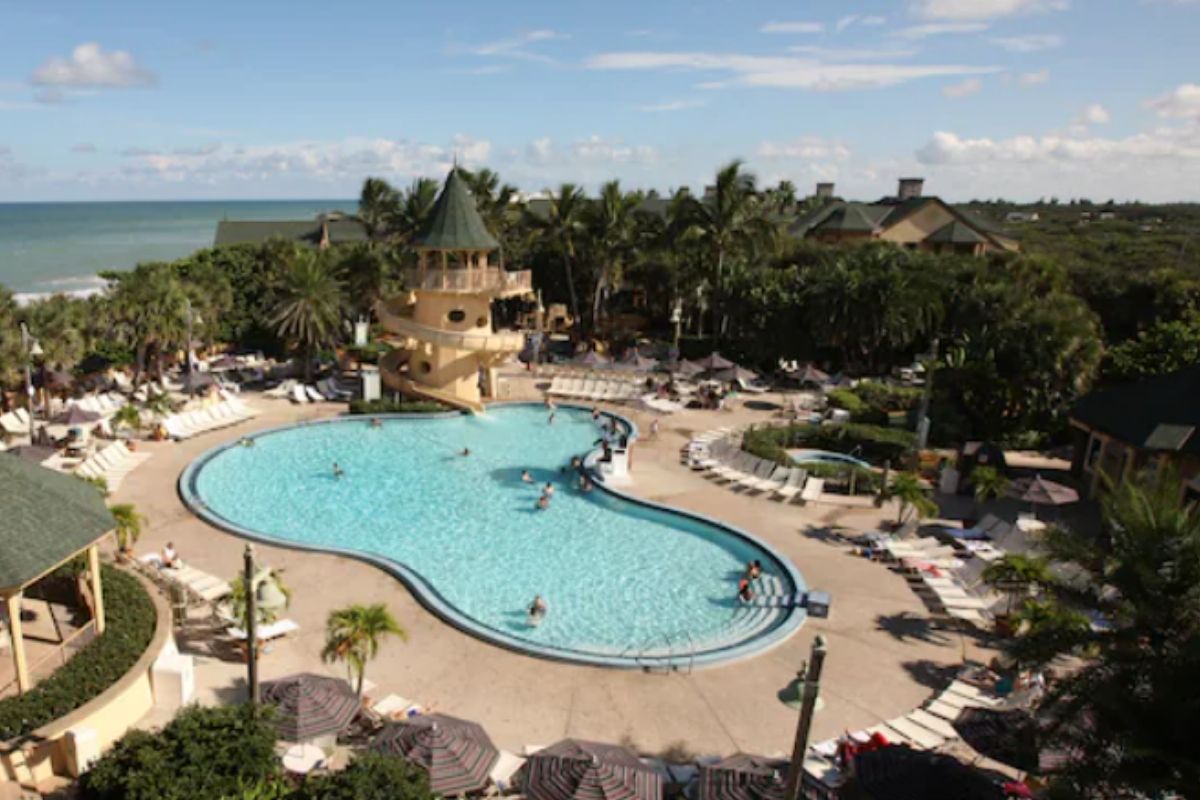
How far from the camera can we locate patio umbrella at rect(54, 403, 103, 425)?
86.2 feet

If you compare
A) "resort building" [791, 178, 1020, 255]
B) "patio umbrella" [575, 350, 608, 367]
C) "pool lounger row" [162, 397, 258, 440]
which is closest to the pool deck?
"pool lounger row" [162, 397, 258, 440]

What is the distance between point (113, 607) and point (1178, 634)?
15720mm

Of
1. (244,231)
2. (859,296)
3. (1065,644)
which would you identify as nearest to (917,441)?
(859,296)

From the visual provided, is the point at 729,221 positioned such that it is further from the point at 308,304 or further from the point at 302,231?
the point at 302,231

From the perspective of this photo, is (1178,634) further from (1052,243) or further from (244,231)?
(1052,243)

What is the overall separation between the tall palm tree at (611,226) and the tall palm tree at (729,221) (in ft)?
13.8

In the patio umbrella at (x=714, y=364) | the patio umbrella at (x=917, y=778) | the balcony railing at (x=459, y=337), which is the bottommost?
the patio umbrella at (x=917, y=778)

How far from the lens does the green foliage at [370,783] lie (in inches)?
376

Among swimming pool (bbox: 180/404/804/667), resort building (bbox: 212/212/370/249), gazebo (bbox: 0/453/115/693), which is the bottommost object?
swimming pool (bbox: 180/404/804/667)

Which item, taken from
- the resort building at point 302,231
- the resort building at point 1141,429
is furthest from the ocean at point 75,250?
the resort building at point 1141,429

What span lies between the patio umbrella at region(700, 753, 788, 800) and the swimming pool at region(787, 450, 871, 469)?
16.9 m

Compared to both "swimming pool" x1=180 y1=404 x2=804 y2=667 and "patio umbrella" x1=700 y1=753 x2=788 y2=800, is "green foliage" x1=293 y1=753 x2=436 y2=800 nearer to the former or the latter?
"patio umbrella" x1=700 y1=753 x2=788 y2=800

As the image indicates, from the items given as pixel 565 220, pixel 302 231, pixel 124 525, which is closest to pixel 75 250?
pixel 302 231

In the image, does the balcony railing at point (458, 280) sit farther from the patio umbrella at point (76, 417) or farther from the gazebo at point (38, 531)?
the gazebo at point (38, 531)
